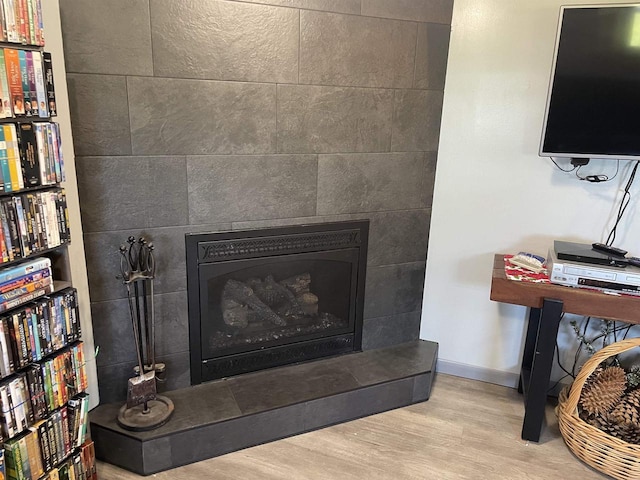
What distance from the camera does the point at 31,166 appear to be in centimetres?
150

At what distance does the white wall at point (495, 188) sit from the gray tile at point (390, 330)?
0.12 m

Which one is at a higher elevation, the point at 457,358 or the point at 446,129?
the point at 446,129

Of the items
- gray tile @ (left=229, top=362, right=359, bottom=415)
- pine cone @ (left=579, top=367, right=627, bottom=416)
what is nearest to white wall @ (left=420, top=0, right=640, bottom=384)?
pine cone @ (left=579, top=367, right=627, bottom=416)

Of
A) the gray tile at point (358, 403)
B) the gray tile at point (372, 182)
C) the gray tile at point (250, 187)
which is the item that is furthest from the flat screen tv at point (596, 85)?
the gray tile at point (358, 403)

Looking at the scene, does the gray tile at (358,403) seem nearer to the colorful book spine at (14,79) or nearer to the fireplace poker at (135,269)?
the fireplace poker at (135,269)

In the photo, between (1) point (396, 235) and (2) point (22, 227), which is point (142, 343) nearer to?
(2) point (22, 227)

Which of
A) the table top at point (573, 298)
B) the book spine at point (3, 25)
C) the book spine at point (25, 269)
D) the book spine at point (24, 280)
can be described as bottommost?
the table top at point (573, 298)

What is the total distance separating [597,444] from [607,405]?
6.7 inches

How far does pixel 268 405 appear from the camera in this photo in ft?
7.20

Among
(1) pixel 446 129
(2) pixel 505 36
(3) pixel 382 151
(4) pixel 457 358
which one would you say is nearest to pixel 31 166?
(3) pixel 382 151

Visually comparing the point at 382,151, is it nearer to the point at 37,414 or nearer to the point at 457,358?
the point at 457,358

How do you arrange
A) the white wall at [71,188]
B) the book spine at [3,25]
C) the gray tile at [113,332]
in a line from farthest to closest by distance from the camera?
the gray tile at [113,332]
the white wall at [71,188]
the book spine at [3,25]

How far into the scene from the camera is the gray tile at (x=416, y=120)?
8.01ft

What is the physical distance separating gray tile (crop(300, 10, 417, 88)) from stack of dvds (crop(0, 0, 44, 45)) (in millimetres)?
1026
